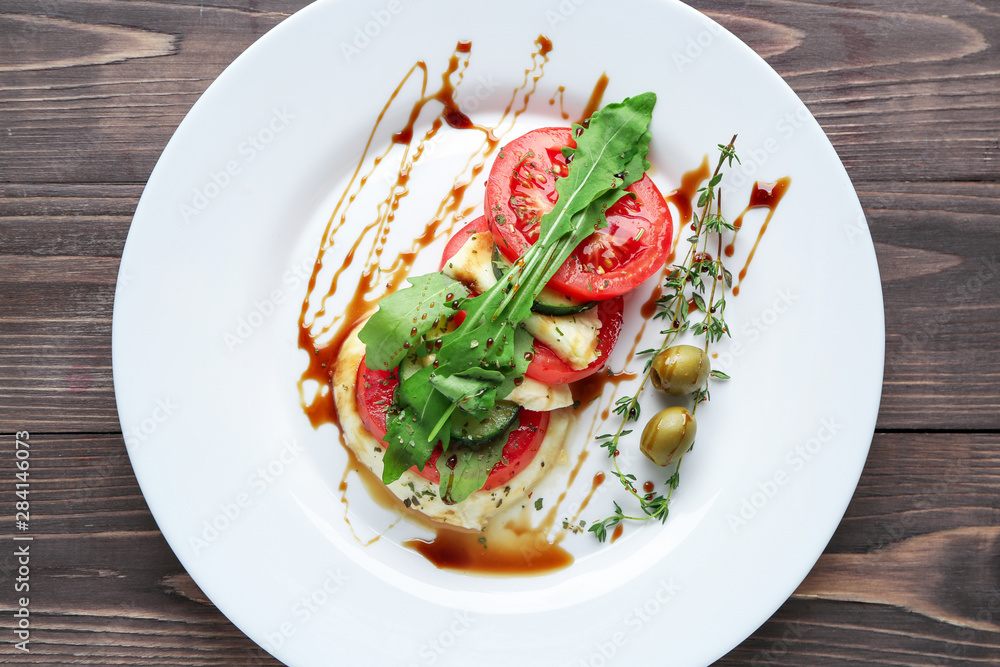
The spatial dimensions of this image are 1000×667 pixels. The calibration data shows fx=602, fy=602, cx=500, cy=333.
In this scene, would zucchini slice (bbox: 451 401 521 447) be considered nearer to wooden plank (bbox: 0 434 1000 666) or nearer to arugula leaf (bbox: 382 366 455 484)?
arugula leaf (bbox: 382 366 455 484)

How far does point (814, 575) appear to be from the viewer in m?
2.88

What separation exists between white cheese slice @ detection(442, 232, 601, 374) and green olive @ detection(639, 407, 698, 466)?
40 cm

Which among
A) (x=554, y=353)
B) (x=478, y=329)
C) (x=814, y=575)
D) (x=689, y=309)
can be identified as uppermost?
(x=689, y=309)

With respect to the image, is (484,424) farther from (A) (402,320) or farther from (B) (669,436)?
(B) (669,436)

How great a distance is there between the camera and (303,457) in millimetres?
2738

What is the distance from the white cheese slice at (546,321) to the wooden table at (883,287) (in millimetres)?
1451

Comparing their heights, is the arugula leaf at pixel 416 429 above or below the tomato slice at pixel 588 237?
below

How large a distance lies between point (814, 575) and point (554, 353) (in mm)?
1714

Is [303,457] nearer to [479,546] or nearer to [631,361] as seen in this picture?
[479,546]

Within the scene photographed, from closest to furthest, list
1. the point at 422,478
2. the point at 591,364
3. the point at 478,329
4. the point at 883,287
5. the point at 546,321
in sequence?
the point at 478,329
the point at 546,321
the point at 591,364
the point at 422,478
the point at 883,287

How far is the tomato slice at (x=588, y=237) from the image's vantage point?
8.04 feet

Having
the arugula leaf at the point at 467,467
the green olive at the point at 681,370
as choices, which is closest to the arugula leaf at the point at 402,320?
the arugula leaf at the point at 467,467

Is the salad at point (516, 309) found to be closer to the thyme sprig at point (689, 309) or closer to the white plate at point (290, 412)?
the thyme sprig at point (689, 309)

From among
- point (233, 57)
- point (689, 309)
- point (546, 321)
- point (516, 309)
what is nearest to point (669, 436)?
point (689, 309)
